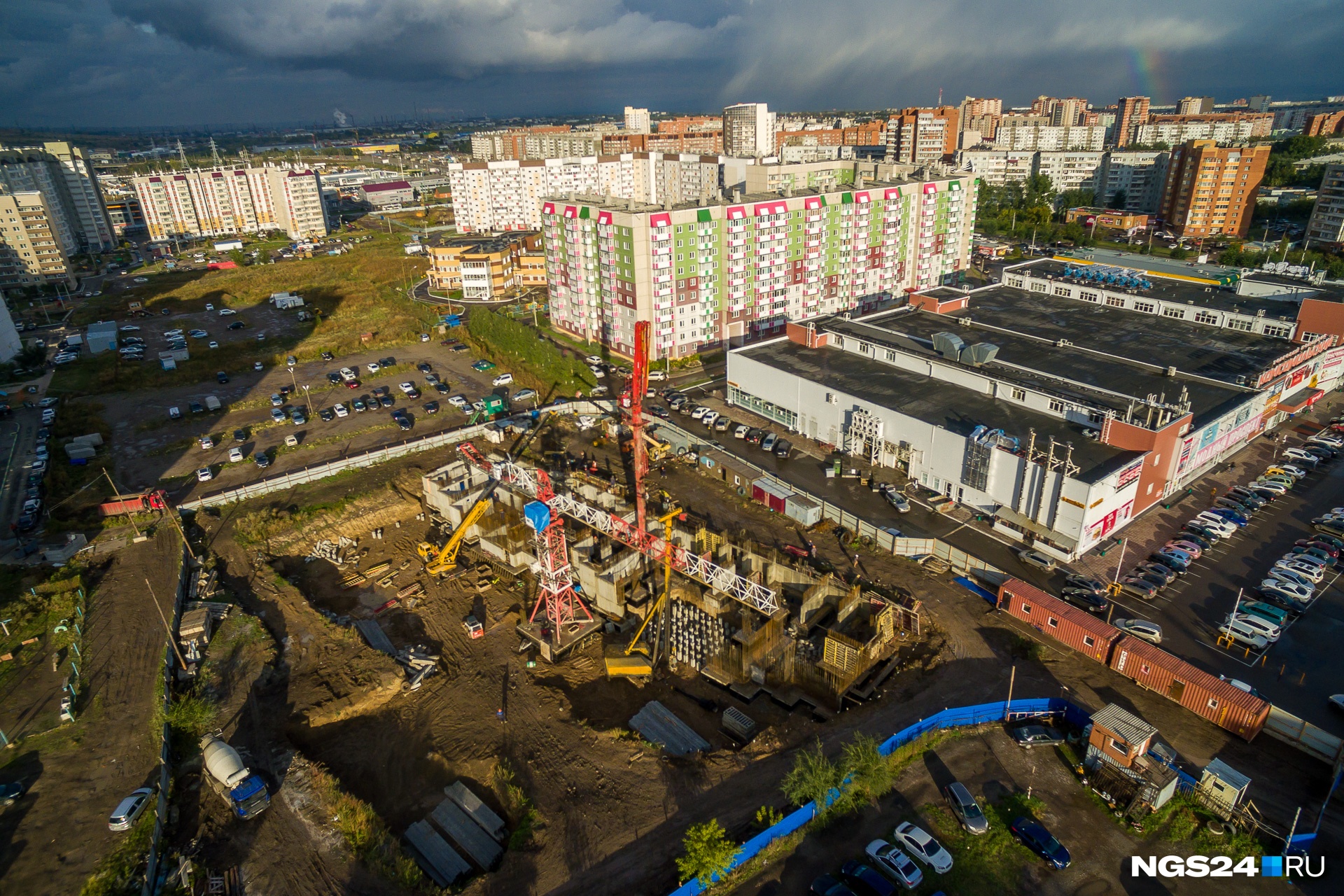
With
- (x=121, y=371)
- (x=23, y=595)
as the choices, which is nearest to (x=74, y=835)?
(x=23, y=595)

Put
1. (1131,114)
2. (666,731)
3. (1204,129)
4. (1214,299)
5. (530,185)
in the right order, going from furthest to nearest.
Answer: (1131,114) → (1204,129) → (530,185) → (1214,299) → (666,731)

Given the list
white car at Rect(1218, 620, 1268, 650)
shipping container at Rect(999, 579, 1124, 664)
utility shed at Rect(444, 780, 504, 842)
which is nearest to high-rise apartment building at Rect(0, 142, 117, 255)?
utility shed at Rect(444, 780, 504, 842)

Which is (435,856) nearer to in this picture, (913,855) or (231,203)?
(913,855)

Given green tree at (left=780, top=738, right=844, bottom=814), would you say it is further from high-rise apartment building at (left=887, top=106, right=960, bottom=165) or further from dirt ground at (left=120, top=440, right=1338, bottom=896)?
high-rise apartment building at (left=887, top=106, right=960, bottom=165)

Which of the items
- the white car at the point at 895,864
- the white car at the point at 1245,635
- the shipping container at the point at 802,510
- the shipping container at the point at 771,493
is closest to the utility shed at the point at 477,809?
the white car at the point at 895,864

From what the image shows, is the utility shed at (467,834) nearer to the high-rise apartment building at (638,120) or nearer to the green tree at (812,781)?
the green tree at (812,781)

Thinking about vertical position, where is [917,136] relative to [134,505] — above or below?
above

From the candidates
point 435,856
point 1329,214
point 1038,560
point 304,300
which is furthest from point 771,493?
point 1329,214
